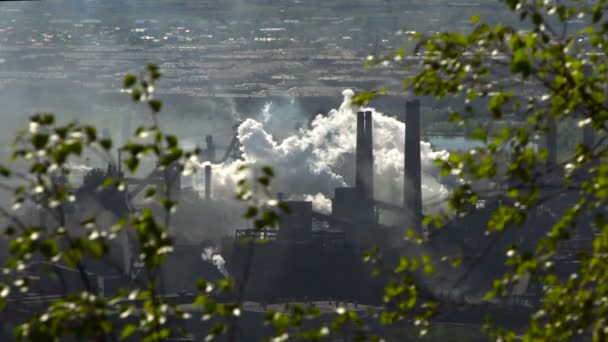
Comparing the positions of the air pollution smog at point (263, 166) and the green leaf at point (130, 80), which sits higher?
the green leaf at point (130, 80)

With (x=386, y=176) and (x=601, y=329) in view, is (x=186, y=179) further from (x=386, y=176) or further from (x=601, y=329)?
(x=601, y=329)

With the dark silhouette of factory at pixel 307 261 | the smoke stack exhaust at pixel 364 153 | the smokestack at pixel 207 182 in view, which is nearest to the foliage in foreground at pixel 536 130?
the dark silhouette of factory at pixel 307 261

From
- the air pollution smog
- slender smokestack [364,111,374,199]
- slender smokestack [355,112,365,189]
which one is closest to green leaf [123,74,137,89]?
the air pollution smog

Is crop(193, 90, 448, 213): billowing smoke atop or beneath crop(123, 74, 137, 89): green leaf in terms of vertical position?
beneath

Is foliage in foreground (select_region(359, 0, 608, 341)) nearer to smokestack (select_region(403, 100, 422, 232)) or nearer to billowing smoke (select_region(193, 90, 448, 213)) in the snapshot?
smokestack (select_region(403, 100, 422, 232))

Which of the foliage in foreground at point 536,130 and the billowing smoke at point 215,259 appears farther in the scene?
the billowing smoke at point 215,259

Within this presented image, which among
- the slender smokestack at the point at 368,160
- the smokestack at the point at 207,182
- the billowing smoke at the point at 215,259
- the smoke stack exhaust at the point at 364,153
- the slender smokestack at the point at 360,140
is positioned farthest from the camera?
the smokestack at the point at 207,182

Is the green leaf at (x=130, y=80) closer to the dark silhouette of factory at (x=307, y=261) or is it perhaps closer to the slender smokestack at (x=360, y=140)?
the dark silhouette of factory at (x=307, y=261)
